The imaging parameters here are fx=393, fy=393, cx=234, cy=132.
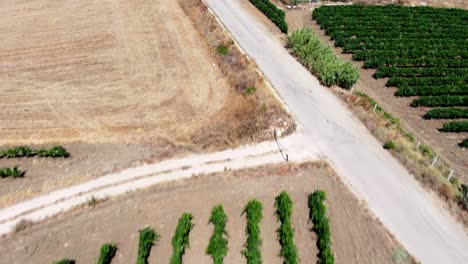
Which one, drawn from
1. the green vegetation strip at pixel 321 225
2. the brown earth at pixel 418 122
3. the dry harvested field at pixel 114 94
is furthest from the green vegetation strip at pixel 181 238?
the brown earth at pixel 418 122

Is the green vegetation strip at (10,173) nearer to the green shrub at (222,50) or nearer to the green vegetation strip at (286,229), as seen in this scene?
the green vegetation strip at (286,229)

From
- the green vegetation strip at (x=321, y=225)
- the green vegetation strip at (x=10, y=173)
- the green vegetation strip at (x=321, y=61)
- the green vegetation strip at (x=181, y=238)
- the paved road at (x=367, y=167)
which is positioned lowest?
the green vegetation strip at (x=10, y=173)

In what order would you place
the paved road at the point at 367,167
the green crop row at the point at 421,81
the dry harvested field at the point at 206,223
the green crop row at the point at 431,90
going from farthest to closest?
the green crop row at the point at 421,81, the green crop row at the point at 431,90, the paved road at the point at 367,167, the dry harvested field at the point at 206,223

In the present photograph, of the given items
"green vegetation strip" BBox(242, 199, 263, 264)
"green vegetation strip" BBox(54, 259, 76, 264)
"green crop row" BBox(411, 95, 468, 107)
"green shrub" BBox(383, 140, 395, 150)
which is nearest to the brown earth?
"green crop row" BBox(411, 95, 468, 107)

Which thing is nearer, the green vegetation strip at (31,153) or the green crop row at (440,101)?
the green vegetation strip at (31,153)

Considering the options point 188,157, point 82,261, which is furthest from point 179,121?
point 82,261

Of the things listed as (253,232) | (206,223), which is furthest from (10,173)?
(253,232)
